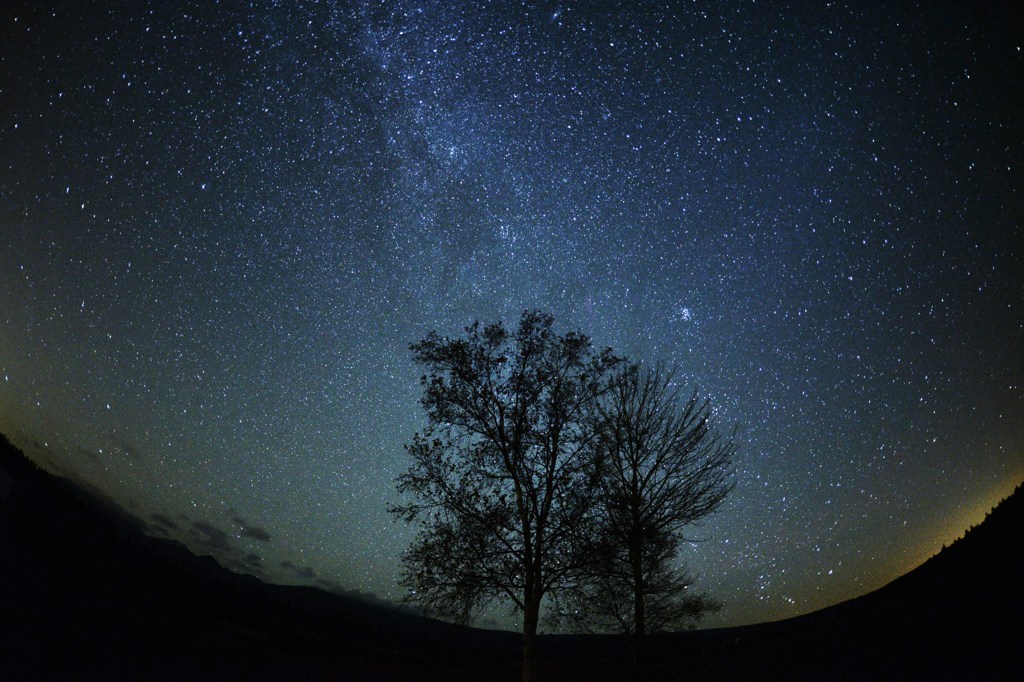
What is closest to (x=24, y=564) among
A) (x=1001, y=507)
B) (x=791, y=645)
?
(x=791, y=645)

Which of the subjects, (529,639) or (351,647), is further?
(351,647)

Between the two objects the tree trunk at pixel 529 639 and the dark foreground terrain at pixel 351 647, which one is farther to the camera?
the dark foreground terrain at pixel 351 647

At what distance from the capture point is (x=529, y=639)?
13.3 m

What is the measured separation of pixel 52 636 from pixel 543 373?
16.9 meters

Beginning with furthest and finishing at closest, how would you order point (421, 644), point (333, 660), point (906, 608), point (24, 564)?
point (421, 644) → point (906, 608) → point (333, 660) → point (24, 564)

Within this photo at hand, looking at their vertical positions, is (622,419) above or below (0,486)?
above

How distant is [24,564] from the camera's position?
21.1 m

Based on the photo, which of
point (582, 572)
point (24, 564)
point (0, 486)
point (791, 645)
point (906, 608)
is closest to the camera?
point (582, 572)

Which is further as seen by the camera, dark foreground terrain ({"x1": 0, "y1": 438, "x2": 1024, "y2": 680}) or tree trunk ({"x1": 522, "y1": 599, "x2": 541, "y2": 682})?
dark foreground terrain ({"x1": 0, "y1": 438, "x2": 1024, "y2": 680})

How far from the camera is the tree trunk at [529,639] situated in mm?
12641

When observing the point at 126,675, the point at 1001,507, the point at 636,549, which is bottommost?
the point at 126,675

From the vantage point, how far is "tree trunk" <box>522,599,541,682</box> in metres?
12.6

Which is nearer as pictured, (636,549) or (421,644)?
(636,549)

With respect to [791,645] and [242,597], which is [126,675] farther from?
[242,597]
